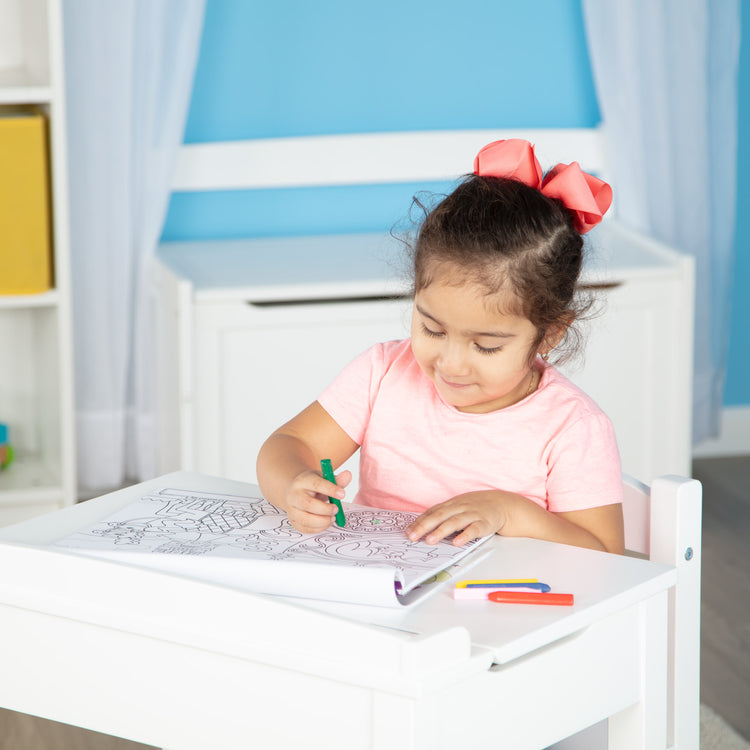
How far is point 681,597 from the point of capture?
3.13ft

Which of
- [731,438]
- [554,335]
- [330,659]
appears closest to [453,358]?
[554,335]

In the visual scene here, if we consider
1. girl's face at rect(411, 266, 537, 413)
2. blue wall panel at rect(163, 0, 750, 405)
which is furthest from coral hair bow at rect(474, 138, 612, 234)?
blue wall panel at rect(163, 0, 750, 405)

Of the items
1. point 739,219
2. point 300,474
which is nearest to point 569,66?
point 739,219

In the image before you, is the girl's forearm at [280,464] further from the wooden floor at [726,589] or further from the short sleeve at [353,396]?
the wooden floor at [726,589]

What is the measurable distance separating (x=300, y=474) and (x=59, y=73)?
50.0 inches

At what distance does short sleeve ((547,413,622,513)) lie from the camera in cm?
111

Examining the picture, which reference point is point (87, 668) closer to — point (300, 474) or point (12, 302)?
point (300, 474)

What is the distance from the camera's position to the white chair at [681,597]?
0.96 m

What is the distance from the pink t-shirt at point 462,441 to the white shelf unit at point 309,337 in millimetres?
794

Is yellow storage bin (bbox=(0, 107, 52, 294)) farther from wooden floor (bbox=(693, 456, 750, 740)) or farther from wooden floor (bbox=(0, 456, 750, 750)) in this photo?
wooden floor (bbox=(693, 456, 750, 740))

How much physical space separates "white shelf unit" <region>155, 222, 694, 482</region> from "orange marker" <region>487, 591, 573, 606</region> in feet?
4.13

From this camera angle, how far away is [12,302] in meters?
2.09

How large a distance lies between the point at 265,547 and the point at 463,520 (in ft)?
0.54

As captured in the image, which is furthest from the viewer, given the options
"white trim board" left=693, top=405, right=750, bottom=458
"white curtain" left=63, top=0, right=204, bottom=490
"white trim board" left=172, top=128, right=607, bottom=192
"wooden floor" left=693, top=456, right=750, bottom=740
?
"white trim board" left=693, top=405, right=750, bottom=458
